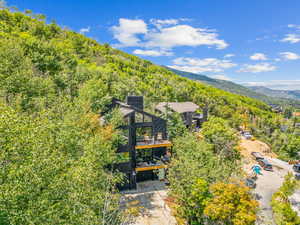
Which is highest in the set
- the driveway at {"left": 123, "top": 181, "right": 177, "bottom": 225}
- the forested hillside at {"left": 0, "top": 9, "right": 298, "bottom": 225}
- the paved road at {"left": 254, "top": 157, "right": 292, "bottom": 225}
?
the forested hillside at {"left": 0, "top": 9, "right": 298, "bottom": 225}

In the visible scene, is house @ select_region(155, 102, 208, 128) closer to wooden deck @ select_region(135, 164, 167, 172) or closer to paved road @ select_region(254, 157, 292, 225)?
paved road @ select_region(254, 157, 292, 225)

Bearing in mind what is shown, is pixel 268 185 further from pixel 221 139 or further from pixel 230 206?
pixel 230 206

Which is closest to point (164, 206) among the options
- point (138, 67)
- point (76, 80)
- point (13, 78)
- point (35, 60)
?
point (13, 78)

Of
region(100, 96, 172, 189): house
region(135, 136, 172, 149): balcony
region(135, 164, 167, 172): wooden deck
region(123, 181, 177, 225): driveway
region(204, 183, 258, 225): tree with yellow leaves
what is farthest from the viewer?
region(135, 136, 172, 149): balcony

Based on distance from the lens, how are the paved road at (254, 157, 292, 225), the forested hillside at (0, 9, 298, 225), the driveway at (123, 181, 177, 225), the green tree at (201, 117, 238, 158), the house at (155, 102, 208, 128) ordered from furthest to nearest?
the house at (155, 102, 208, 128) → the green tree at (201, 117, 238, 158) → the paved road at (254, 157, 292, 225) → the driveway at (123, 181, 177, 225) → the forested hillside at (0, 9, 298, 225)

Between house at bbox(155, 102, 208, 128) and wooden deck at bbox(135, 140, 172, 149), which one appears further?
house at bbox(155, 102, 208, 128)

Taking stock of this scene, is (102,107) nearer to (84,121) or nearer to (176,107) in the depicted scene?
(84,121)

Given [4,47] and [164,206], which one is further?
[4,47]

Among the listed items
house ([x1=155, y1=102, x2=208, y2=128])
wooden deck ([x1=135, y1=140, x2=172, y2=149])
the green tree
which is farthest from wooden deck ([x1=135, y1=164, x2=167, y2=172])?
house ([x1=155, y1=102, x2=208, y2=128])

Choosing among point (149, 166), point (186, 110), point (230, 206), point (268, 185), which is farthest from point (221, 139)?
point (230, 206)
